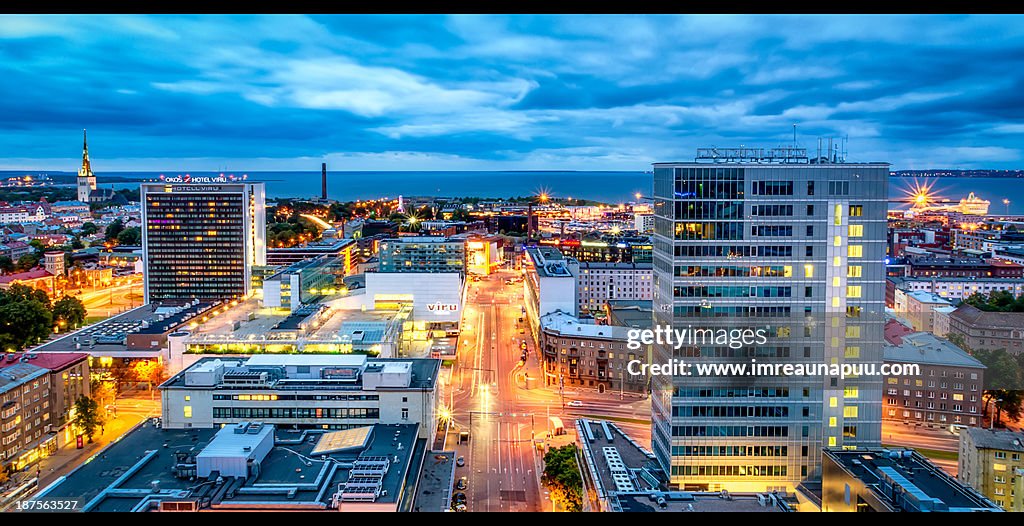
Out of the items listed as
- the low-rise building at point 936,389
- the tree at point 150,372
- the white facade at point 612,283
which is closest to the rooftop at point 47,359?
the tree at point 150,372

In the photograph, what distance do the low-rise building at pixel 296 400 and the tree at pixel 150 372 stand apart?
178 inches

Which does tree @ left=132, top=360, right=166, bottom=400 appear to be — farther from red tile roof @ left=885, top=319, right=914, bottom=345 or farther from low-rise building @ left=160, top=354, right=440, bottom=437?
red tile roof @ left=885, top=319, right=914, bottom=345

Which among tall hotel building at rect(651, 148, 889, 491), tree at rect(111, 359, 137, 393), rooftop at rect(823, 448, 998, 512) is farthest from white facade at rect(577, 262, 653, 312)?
rooftop at rect(823, 448, 998, 512)

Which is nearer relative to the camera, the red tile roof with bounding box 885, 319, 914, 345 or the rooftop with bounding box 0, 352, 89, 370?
the rooftop with bounding box 0, 352, 89, 370

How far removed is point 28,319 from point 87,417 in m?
7.26

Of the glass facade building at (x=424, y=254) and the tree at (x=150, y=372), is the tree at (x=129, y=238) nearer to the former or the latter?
the glass facade building at (x=424, y=254)

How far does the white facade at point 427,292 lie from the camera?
1995cm

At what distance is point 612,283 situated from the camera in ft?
75.2

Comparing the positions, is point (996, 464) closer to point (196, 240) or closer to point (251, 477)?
point (251, 477)

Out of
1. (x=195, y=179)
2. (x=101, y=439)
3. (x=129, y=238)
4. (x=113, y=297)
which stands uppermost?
(x=195, y=179)

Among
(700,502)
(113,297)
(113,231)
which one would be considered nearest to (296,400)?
(700,502)

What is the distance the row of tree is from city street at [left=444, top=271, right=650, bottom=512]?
10.00 metres

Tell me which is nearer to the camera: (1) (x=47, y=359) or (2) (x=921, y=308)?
(1) (x=47, y=359)

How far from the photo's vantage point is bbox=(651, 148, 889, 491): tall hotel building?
883 cm
